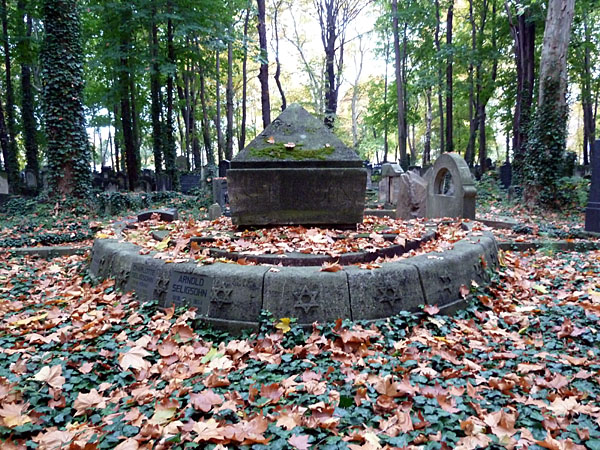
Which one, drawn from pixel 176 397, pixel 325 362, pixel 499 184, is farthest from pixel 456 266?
pixel 499 184

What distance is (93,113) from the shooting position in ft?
103

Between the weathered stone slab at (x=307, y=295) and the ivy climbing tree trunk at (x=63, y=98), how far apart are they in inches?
387

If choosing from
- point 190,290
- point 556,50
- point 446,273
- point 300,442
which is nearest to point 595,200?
point 556,50

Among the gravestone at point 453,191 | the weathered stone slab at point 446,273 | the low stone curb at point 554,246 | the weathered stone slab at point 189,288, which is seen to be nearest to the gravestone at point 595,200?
the low stone curb at point 554,246

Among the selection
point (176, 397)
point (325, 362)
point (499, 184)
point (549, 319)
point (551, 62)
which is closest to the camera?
point (176, 397)

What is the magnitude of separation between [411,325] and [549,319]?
1.37 m

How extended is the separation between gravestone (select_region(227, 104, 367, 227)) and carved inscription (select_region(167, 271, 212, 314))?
60.8 inches

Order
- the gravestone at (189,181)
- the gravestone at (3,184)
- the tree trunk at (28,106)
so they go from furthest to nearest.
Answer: the gravestone at (189,181)
the tree trunk at (28,106)
the gravestone at (3,184)

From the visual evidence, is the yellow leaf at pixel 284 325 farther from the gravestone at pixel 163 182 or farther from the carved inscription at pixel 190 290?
the gravestone at pixel 163 182

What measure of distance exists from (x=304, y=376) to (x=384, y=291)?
3.91 ft

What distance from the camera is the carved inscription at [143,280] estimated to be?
4012 mm

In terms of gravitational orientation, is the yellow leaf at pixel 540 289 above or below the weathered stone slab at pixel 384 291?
below

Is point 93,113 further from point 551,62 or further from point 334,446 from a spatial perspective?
point 334,446

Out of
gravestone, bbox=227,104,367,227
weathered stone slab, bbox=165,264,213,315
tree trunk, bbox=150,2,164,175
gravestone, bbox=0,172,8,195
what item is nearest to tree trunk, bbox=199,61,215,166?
tree trunk, bbox=150,2,164,175
